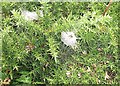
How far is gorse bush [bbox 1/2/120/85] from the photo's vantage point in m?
2.15

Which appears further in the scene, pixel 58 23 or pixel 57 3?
pixel 57 3

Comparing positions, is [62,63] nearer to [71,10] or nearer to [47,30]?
[47,30]

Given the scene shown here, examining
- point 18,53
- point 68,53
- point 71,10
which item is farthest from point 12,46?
point 71,10

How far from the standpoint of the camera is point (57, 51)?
2170 millimetres

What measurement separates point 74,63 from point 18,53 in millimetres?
419

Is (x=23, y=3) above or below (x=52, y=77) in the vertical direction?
above

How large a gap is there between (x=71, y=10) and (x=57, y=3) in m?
0.12

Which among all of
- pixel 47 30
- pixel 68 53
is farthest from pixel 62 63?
pixel 47 30

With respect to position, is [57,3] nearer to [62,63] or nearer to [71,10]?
[71,10]

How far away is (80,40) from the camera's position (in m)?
2.31

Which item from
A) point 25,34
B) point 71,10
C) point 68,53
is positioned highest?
point 71,10

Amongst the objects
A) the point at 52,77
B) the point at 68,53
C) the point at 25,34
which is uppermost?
the point at 25,34

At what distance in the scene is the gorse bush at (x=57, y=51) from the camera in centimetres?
215

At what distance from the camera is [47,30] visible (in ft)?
7.27
